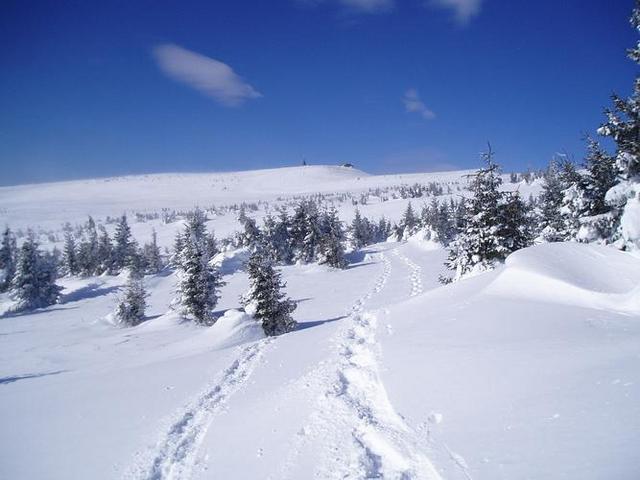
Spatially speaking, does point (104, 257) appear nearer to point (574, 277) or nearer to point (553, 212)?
point (553, 212)

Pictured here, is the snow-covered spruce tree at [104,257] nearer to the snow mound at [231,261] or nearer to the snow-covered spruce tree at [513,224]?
the snow mound at [231,261]

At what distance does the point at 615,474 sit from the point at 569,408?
4.73 feet

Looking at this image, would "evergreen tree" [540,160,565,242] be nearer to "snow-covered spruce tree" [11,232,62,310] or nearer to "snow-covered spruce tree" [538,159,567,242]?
"snow-covered spruce tree" [538,159,567,242]

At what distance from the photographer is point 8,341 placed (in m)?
27.6

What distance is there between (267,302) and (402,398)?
42.6 feet

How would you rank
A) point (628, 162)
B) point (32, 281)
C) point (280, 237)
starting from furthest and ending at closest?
1. point (280, 237)
2. point (32, 281)
3. point (628, 162)

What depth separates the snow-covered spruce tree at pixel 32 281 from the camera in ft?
150

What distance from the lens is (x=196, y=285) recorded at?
2438cm

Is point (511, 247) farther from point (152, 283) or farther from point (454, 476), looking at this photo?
point (152, 283)

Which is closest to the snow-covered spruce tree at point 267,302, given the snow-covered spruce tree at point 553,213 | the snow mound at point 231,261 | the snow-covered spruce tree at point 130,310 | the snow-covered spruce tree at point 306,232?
the snow-covered spruce tree at point 130,310

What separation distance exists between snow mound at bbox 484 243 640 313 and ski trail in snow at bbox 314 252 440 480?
15.7 feet

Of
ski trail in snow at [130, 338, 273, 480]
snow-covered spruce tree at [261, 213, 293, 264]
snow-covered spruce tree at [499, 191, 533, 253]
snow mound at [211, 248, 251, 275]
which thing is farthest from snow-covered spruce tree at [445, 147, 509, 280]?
snow-covered spruce tree at [261, 213, 293, 264]

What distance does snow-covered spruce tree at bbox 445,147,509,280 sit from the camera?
57.0 feet

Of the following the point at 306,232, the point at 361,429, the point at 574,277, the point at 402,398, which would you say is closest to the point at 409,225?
the point at 306,232
